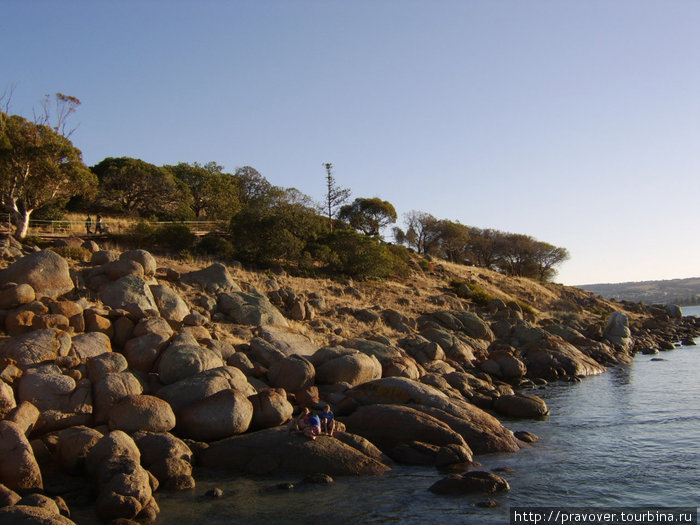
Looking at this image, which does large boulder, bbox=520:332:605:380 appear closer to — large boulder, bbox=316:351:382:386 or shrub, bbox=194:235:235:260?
large boulder, bbox=316:351:382:386

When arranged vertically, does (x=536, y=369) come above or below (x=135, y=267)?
below

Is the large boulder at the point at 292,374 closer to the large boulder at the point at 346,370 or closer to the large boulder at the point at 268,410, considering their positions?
the large boulder at the point at 346,370

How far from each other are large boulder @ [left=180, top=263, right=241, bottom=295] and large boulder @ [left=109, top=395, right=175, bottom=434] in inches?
498

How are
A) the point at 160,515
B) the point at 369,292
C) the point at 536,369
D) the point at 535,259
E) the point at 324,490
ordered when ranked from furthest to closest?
the point at 535,259 < the point at 369,292 < the point at 536,369 < the point at 324,490 < the point at 160,515

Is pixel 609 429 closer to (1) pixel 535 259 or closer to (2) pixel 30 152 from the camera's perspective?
(2) pixel 30 152

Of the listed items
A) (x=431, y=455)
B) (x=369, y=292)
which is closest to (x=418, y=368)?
(x=431, y=455)

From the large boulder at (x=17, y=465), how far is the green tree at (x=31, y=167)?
72.2 ft

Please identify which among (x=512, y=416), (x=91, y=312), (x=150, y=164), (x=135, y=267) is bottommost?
(x=512, y=416)

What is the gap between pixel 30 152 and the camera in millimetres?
29609

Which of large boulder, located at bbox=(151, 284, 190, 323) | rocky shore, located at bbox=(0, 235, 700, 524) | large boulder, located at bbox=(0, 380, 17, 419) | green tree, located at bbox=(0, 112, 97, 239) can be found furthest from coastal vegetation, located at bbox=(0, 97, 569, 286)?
large boulder, located at bbox=(0, 380, 17, 419)

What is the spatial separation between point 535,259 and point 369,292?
4819cm

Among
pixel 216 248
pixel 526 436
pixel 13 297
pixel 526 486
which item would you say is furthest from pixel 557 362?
pixel 13 297

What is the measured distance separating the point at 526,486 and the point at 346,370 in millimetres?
7890

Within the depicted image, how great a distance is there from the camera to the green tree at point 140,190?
169ft
